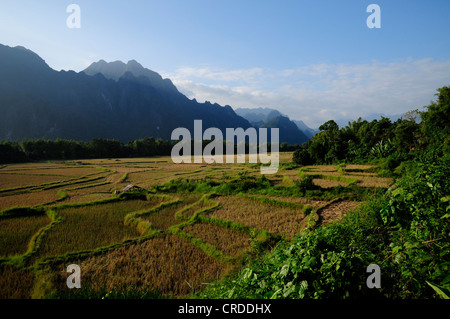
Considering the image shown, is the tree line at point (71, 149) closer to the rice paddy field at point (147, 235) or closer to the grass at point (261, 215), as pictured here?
the rice paddy field at point (147, 235)

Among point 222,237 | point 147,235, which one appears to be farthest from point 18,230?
point 222,237

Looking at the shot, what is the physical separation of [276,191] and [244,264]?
9.94 m

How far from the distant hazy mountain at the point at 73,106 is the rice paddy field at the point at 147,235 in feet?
453

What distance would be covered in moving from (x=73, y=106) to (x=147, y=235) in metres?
171

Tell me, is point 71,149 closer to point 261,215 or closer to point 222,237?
point 261,215

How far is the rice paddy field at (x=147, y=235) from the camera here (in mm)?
6891

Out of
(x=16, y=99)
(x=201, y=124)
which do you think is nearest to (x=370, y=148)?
(x=201, y=124)

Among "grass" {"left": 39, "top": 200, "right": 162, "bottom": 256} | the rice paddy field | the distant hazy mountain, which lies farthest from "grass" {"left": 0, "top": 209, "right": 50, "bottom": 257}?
the distant hazy mountain

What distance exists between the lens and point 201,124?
604 feet

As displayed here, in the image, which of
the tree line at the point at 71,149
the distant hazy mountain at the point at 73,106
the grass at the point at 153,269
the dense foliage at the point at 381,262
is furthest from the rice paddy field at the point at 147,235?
the distant hazy mountain at the point at 73,106

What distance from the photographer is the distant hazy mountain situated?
127125 millimetres

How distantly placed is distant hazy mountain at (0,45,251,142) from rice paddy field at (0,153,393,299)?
13814 centimetres

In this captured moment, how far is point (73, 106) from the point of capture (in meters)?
146

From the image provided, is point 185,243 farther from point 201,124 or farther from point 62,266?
point 201,124
